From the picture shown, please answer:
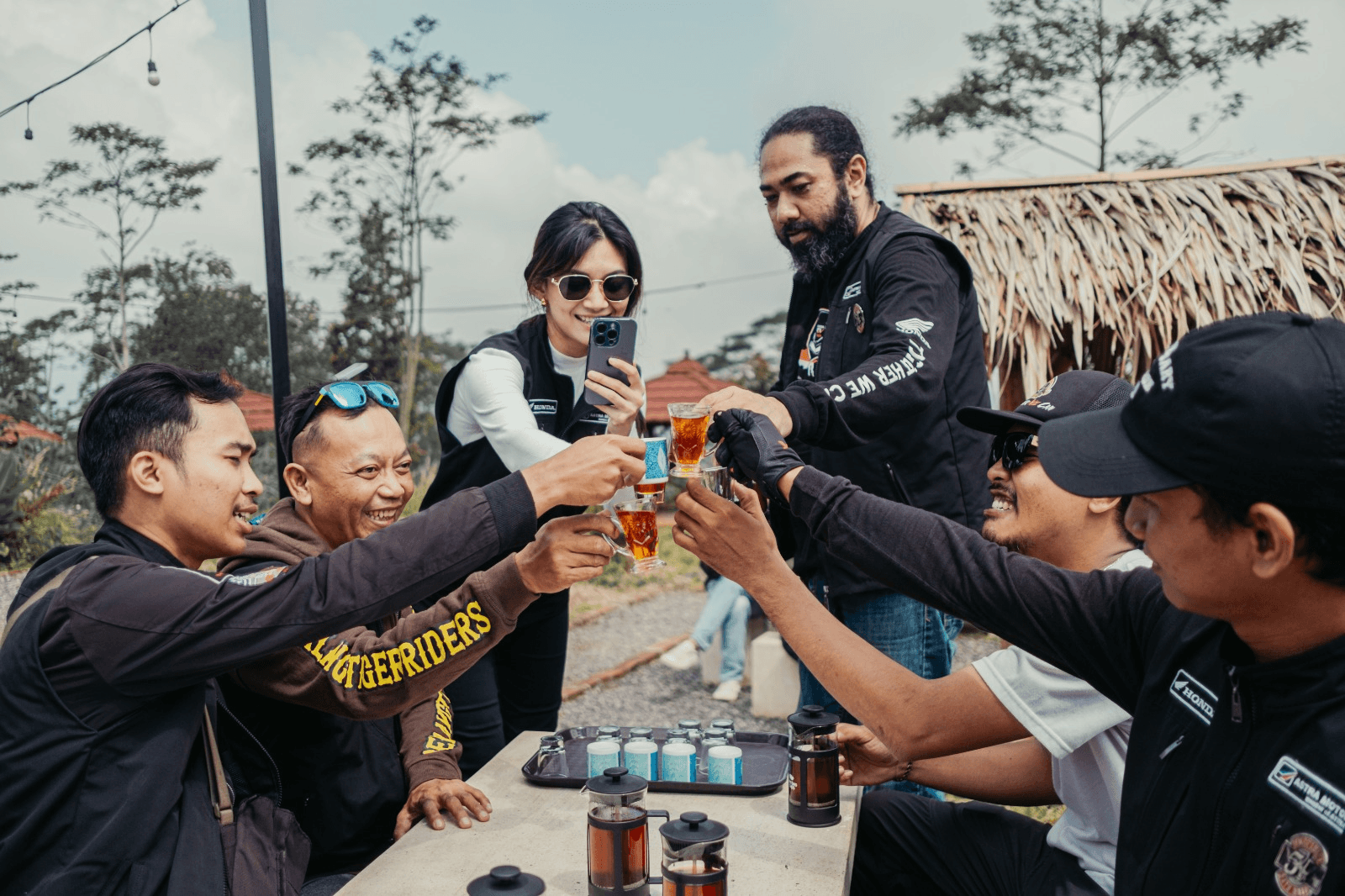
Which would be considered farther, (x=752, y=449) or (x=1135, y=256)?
(x=1135, y=256)

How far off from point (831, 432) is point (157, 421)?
166cm

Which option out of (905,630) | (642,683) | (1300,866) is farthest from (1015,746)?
(642,683)

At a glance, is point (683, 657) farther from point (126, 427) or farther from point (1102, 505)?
point (126, 427)

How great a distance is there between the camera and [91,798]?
182cm

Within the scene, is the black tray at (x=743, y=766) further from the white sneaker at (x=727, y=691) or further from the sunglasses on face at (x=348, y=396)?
the white sneaker at (x=727, y=691)

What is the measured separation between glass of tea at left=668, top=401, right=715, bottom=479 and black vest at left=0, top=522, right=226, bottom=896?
4.02 feet

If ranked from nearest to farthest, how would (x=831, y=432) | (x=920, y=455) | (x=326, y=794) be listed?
(x=326, y=794), (x=831, y=432), (x=920, y=455)

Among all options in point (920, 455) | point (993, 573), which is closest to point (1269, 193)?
point (920, 455)

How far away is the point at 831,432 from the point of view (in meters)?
2.71

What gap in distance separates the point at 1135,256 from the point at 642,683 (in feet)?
16.8

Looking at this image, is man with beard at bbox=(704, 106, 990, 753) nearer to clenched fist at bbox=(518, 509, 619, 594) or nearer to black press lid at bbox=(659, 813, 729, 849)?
clenched fist at bbox=(518, 509, 619, 594)

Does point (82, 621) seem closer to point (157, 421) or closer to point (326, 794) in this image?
point (157, 421)

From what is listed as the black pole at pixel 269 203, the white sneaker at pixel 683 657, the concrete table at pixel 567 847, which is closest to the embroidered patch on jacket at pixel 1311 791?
the concrete table at pixel 567 847

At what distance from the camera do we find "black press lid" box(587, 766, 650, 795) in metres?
1.90
